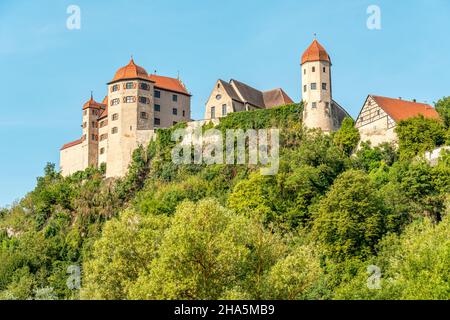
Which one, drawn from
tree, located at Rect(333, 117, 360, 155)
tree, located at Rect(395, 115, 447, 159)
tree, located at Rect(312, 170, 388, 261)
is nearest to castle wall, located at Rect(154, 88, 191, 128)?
tree, located at Rect(333, 117, 360, 155)

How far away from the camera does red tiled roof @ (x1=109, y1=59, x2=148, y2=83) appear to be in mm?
87188

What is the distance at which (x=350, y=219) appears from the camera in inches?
2286

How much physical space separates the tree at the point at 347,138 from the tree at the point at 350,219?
13.9m

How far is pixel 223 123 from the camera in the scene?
82.6 metres

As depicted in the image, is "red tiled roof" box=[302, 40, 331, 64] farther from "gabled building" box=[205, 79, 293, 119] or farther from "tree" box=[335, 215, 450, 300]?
"tree" box=[335, 215, 450, 300]

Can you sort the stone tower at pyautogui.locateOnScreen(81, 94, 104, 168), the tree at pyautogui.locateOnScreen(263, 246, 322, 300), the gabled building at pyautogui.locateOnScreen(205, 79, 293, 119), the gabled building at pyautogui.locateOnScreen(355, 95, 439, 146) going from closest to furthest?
the tree at pyautogui.locateOnScreen(263, 246, 322, 300) < the gabled building at pyautogui.locateOnScreen(355, 95, 439, 146) < the gabled building at pyautogui.locateOnScreen(205, 79, 293, 119) < the stone tower at pyautogui.locateOnScreen(81, 94, 104, 168)

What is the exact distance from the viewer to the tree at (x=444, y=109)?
2744 inches

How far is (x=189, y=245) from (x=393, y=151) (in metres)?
35.6

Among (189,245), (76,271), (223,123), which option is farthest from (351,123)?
(189,245)

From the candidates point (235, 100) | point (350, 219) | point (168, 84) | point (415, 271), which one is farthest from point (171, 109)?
point (415, 271)

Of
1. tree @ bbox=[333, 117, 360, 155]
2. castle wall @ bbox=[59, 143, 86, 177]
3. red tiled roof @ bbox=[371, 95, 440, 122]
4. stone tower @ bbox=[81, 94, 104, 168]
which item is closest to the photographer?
red tiled roof @ bbox=[371, 95, 440, 122]

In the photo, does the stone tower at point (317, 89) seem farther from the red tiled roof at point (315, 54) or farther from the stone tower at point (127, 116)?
the stone tower at point (127, 116)
